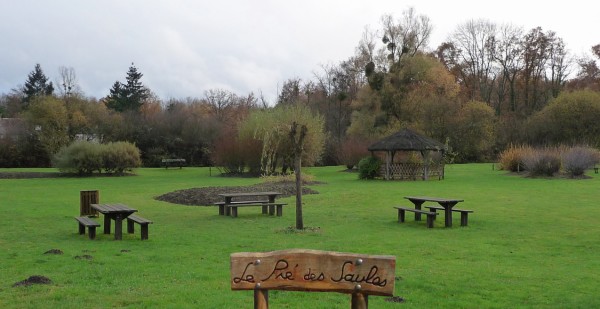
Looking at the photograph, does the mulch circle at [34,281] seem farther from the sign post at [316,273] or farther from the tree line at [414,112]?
the tree line at [414,112]

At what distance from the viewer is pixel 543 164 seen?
32062 millimetres

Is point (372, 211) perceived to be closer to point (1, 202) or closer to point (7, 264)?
point (7, 264)

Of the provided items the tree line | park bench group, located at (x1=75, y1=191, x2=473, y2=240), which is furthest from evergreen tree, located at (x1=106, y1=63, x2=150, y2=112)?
park bench group, located at (x1=75, y1=191, x2=473, y2=240)

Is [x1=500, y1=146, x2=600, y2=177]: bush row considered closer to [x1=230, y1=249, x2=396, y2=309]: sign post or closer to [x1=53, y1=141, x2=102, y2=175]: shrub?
[x1=53, y1=141, x2=102, y2=175]: shrub

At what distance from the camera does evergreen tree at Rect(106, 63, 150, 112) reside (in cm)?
7119

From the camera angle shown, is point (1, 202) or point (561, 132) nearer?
point (1, 202)

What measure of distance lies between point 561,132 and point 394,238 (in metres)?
43.1

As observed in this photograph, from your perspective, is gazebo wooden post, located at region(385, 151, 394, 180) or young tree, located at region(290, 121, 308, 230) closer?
young tree, located at region(290, 121, 308, 230)

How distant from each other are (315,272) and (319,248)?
7.18m

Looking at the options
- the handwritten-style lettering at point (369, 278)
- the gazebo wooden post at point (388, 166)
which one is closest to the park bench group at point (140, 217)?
the handwritten-style lettering at point (369, 278)

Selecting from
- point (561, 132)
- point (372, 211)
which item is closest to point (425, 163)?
point (372, 211)

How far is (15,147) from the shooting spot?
52031 millimetres

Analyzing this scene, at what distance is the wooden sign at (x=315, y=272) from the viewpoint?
3641 millimetres

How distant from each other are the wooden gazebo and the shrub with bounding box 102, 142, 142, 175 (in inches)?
693
